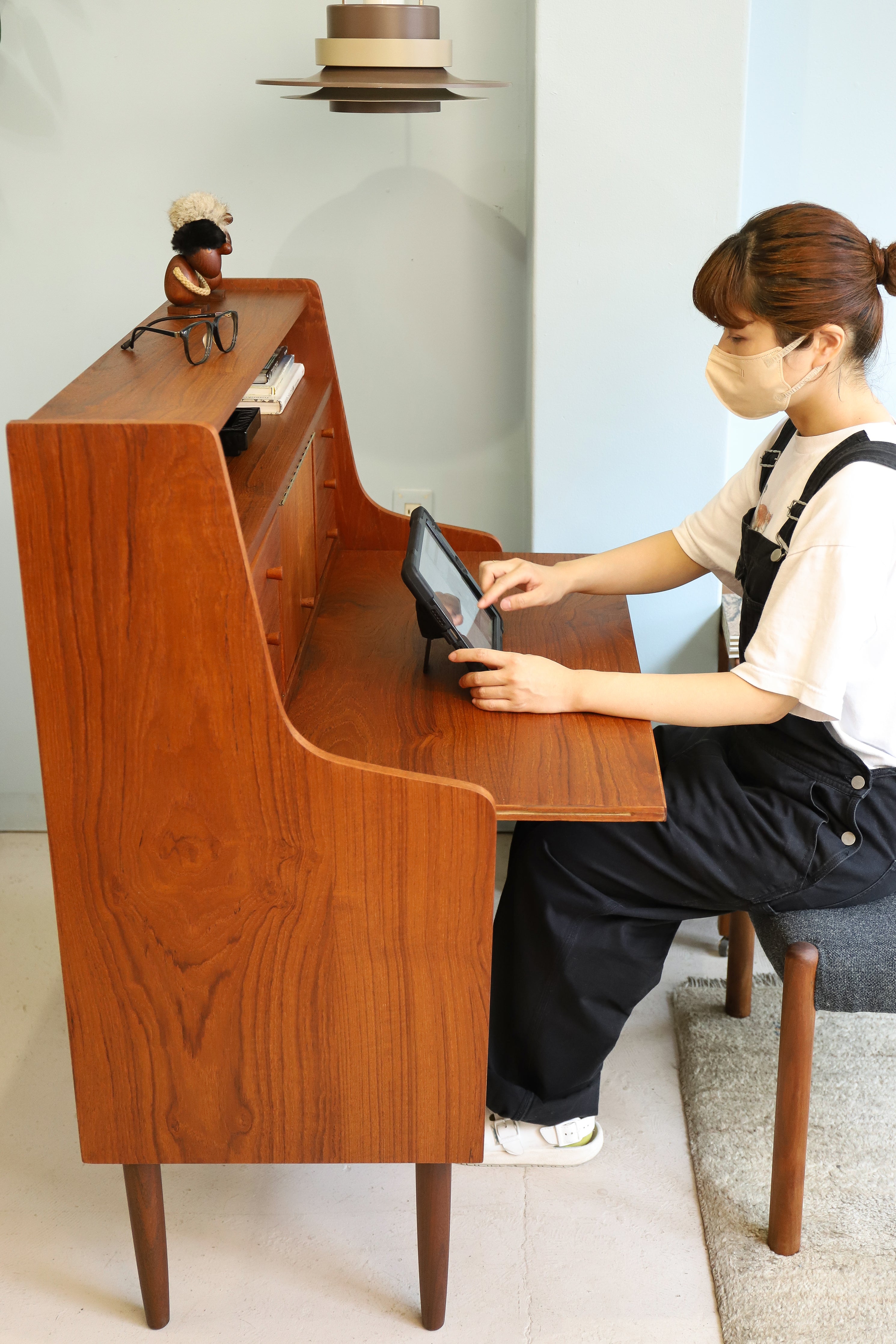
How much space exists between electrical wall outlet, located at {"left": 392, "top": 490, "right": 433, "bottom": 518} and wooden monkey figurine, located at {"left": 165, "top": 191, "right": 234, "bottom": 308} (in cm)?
76

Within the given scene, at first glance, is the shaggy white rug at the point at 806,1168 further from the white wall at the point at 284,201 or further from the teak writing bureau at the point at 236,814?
the white wall at the point at 284,201

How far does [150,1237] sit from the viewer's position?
1460 mm

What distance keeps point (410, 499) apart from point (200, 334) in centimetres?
93

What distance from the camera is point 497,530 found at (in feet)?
7.89

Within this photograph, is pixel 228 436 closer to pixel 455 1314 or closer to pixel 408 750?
Result: pixel 408 750

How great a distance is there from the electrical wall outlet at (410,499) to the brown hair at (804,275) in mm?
1013

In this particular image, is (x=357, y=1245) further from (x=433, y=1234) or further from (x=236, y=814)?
(x=236, y=814)

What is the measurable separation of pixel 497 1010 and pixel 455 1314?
380 millimetres

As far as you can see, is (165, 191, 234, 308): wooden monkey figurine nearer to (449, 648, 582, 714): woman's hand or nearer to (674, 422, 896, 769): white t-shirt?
(449, 648, 582, 714): woman's hand

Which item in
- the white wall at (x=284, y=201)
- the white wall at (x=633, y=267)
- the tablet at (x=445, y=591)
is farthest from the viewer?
the white wall at (x=284, y=201)

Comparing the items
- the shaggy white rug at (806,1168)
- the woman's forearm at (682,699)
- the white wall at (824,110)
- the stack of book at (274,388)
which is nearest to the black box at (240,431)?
the stack of book at (274,388)

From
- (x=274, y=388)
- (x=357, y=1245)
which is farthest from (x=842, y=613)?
(x=357, y=1245)

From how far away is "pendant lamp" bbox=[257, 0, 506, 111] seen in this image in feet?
5.17

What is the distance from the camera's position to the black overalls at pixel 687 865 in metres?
1.51
